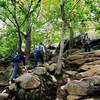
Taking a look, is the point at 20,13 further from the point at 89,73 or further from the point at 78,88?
the point at 78,88

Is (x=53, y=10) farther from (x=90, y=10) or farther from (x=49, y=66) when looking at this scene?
(x=49, y=66)

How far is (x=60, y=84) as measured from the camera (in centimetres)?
1931

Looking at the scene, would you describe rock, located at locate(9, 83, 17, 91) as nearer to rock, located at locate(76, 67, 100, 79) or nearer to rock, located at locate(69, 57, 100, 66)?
rock, located at locate(76, 67, 100, 79)

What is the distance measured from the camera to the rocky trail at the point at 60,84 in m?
15.3

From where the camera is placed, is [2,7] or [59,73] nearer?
[59,73]

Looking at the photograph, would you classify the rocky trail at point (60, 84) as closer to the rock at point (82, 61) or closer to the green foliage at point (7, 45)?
the rock at point (82, 61)

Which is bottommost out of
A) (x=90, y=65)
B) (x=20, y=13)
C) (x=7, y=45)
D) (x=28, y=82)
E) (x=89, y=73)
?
(x=28, y=82)

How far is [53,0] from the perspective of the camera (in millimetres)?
35469

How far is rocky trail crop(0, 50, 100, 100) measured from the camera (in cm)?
1530

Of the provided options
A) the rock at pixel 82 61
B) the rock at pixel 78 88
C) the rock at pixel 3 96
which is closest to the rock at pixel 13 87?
the rock at pixel 3 96

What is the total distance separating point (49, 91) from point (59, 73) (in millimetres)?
2249

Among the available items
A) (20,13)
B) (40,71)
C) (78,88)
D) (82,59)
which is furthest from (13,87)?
(20,13)

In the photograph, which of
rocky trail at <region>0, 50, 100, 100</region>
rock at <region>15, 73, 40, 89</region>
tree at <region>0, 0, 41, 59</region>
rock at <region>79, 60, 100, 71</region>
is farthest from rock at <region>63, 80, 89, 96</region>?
tree at <region>0, 0, 41, 59</region>

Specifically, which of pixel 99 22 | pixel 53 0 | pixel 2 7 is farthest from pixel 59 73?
pixel 53 0
